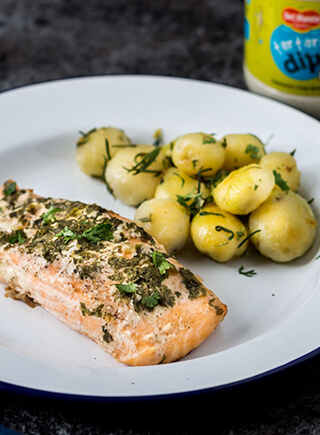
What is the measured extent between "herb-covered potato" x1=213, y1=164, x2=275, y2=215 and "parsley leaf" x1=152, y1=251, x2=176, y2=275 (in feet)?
1.24

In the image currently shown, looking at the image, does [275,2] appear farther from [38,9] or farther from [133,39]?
[38,9]

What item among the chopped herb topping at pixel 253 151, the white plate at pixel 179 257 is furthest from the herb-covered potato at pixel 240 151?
the white plate at pixel 179 257

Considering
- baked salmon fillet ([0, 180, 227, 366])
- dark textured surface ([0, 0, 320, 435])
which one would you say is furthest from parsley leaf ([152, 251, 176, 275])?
dark textured surface ([0, 0, 320, 435])

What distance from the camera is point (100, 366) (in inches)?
78.5

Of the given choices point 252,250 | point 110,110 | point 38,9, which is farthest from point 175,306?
point 38,9

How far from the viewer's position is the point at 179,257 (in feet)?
8.05

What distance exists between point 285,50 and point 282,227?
3.70 ft

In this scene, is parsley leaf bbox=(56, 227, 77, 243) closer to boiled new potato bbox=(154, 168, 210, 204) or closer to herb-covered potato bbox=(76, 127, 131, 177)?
boiled new potato bbox=(154, 168, 210, 204)

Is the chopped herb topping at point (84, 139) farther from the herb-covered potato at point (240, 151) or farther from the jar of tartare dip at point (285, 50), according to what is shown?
the jar of tartare dip at point (285, 50)

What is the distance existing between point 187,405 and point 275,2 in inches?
77.1

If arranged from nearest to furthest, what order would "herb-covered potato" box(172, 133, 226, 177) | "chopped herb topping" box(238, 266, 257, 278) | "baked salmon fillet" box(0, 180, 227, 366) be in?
1. "baked salmon fillet" box(0, 180, 227, 366)
2. "chopped herb topping" box(238, 266, 257, 278)
3. "herb-covered potato" box(172, 133, 226, 177)

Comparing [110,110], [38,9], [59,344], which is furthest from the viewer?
[38,9]

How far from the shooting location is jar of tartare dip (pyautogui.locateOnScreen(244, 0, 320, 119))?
9.44ft

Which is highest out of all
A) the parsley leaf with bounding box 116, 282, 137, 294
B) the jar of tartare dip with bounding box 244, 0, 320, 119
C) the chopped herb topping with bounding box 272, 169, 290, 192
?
the jar of tartare dip with bounding box 244, 0, 320, 119
